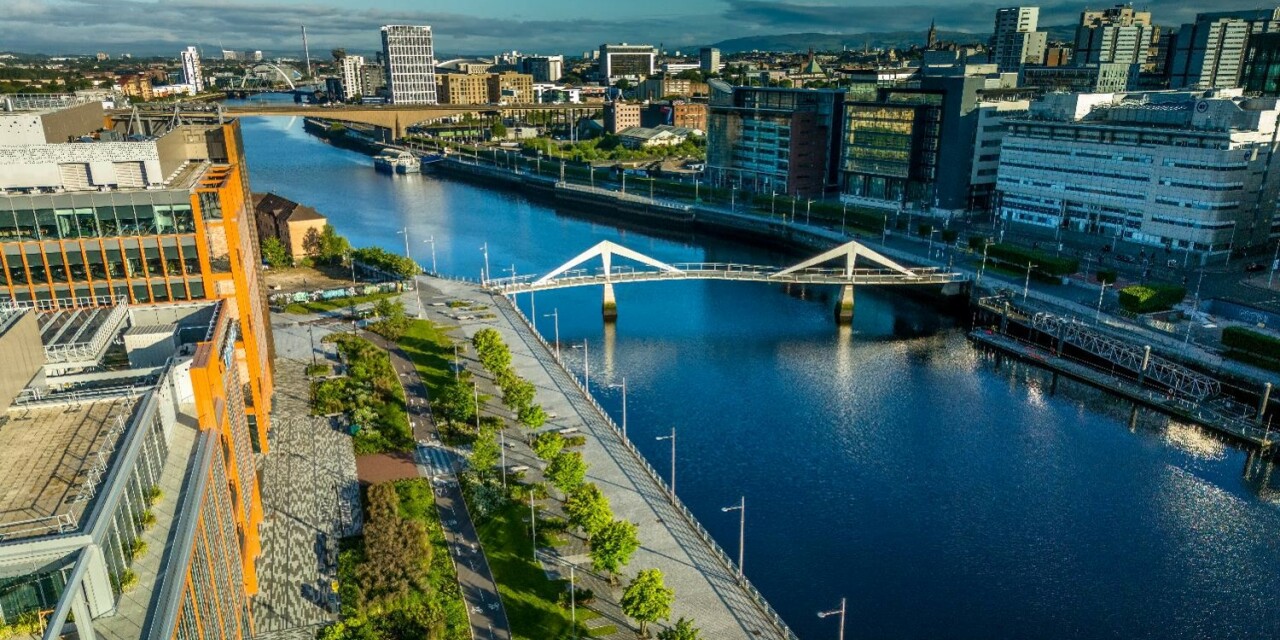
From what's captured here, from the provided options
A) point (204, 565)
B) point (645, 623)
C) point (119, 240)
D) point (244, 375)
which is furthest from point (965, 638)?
point (119, 240)

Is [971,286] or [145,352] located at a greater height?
[145,352]

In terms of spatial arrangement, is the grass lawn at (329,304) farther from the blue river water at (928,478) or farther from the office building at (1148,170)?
the office building at (1148,170)

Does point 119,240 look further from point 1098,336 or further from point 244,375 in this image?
point 1098,336

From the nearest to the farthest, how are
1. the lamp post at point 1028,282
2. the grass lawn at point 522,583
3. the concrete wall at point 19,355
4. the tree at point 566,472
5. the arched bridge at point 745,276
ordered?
the concrete wall at point 19,355 < the grass lawn at point 522,583 < the tree at point 566,472 < the lamp post at point 1028,282 < the arched bridge at point 745,276

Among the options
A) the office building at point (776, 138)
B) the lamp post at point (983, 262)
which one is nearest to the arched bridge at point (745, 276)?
the lamp post at point (983, 262)

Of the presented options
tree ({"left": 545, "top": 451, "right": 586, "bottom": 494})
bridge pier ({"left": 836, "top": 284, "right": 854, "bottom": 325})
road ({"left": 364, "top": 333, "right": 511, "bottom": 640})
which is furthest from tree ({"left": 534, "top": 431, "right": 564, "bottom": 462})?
bridge pier ({"left": 836, "top": 284, "right": 854, "bottom": 325})

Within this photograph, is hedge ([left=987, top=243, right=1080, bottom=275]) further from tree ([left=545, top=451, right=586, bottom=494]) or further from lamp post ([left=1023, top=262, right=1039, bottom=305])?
tree ([left=545, top=451, right=586, bottom=494])

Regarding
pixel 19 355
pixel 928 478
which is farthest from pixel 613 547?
pixel 928 478
